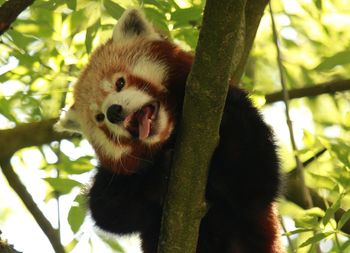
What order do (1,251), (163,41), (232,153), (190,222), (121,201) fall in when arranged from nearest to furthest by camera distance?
(1,251)
(190,222)
(232,153)
(121,201)
(163,41)

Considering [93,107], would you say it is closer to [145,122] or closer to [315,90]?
[145,122]

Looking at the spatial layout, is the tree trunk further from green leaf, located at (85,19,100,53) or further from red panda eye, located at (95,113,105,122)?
green leaf, located at (85,19,100,53)

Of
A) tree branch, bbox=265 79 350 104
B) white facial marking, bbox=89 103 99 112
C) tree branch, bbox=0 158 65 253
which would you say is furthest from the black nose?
tree branch, bbox=265 79 350 104

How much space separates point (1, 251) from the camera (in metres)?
2.70

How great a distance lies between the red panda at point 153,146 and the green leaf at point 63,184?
0.21 m

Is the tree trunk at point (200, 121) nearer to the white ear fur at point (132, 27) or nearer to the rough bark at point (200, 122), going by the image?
the rough bark at point (200, 122)

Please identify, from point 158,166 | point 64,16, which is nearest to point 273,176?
point 158,166

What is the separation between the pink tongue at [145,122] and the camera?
3.33m

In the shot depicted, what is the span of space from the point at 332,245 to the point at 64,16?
209cm

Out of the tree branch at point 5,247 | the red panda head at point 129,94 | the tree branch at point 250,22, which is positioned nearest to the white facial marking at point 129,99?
the red panda head at point 129,94

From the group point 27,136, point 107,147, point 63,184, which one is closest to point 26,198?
point 27,136

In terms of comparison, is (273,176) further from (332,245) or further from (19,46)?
(19,46)

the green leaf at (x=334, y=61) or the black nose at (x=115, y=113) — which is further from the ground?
the green leaf at (x=334, y=61)

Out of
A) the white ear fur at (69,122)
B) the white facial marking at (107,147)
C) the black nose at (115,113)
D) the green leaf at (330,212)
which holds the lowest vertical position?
the green leaf at (330,212)
